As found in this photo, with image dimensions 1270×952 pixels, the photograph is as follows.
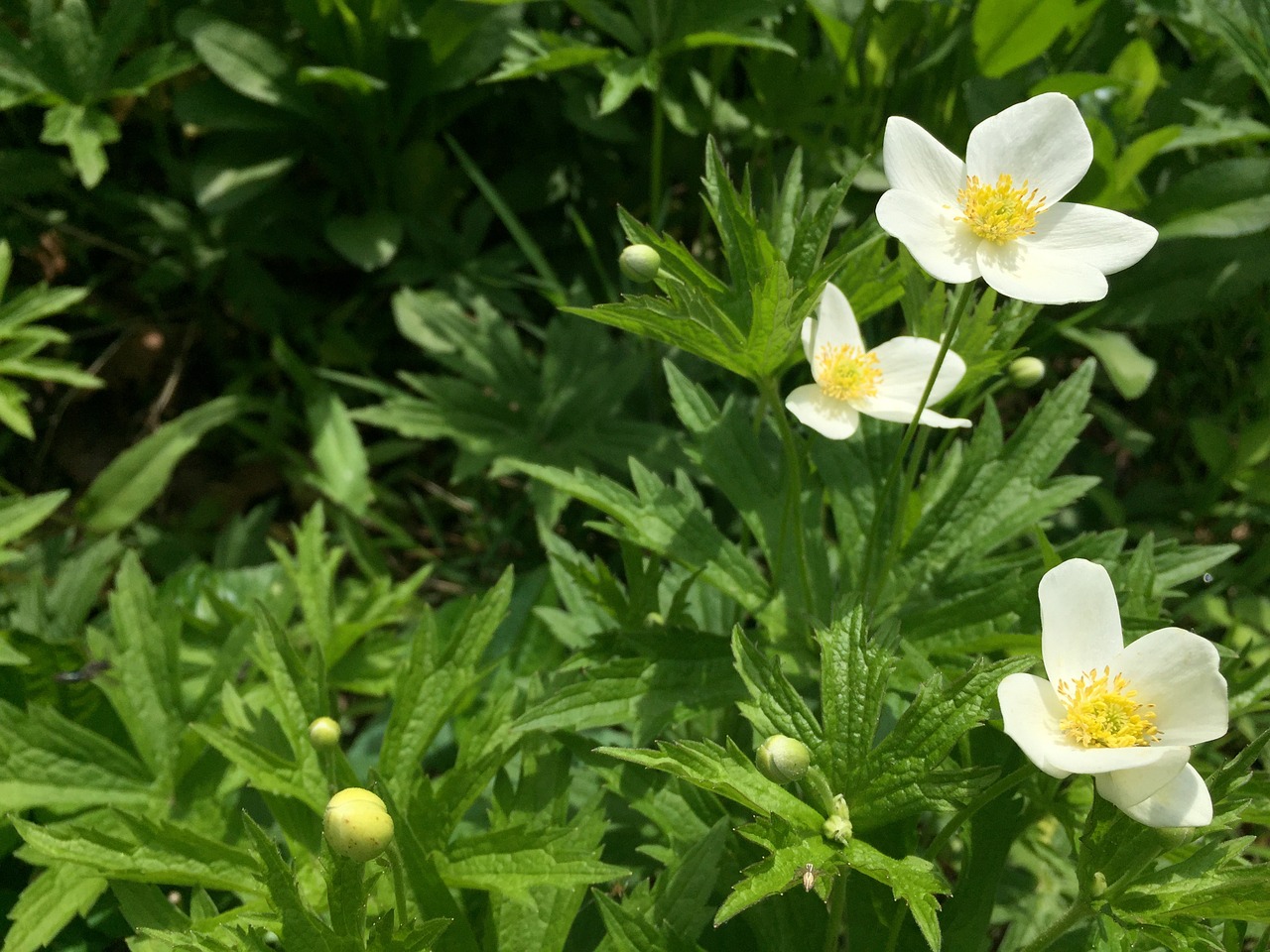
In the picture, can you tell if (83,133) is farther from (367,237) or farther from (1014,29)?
(1014,29)

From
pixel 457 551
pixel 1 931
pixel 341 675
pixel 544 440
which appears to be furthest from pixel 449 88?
pixel 1 931

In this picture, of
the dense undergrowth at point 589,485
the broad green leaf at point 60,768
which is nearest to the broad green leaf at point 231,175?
the dense undergrowth at point 589,485

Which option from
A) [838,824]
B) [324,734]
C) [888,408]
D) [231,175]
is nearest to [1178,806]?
[838,824]

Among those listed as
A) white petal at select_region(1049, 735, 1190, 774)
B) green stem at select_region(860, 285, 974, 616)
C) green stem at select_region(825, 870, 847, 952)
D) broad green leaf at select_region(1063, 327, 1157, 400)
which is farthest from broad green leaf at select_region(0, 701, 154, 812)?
broad green leaf at select_region(1063, 327, 1157, 400)

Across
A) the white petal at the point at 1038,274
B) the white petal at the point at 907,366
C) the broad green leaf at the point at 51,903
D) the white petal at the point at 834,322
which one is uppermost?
the white petal at the point at 1038,274

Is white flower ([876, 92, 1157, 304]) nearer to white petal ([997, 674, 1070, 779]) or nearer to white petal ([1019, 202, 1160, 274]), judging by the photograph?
white petal ([1019, 202, 1160, 274])

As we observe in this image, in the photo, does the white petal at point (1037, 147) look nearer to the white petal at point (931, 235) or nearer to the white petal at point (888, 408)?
the white petal at point (931, 235)

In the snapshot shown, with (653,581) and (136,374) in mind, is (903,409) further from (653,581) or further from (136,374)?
(136,374)
